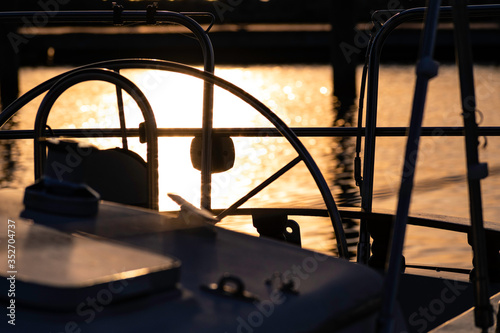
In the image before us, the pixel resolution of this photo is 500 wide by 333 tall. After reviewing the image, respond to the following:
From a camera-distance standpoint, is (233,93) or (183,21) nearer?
(233,93)

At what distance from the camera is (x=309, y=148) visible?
18969mm

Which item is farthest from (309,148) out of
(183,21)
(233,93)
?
(233,93)

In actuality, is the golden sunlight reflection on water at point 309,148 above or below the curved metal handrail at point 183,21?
below

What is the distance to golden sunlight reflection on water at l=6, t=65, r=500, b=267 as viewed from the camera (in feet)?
29.3

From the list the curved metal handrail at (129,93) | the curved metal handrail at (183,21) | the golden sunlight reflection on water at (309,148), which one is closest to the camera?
the curved metal handrail at (129,93)

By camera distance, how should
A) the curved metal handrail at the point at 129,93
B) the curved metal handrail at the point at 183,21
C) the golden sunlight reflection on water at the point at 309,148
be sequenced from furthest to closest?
1. the golden sunlight reflection on water at the point at 309,148
2. the curved metal handrail at the point at 183,21
3. the curved metal handrail at the point at 129,93

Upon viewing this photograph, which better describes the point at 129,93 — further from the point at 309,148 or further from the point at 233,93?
the point at 309,148

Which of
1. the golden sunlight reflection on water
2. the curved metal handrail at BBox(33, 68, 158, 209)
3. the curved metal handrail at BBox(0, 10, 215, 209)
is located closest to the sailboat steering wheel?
the curved metal handrail at BBox(33, 68, 158, 209)

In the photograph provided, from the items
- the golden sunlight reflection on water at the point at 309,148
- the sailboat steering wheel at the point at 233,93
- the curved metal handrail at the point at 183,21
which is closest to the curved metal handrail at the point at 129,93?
the sailboat steering wheel at the point at 233,93

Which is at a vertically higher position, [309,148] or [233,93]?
[233,93]

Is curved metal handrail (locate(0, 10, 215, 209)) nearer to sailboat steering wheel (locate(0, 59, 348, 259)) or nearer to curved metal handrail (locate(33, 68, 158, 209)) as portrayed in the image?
sailboat steering wheel (locate(0, 59, 348, 259))

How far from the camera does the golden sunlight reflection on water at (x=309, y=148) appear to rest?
29.3ft

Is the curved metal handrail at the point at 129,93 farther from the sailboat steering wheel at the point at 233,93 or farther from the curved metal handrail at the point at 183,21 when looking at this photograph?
the curved metal handrail at the point at 183,21

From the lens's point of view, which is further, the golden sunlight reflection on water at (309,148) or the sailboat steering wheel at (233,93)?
the golden sunlight reflection on water at (309,148)
